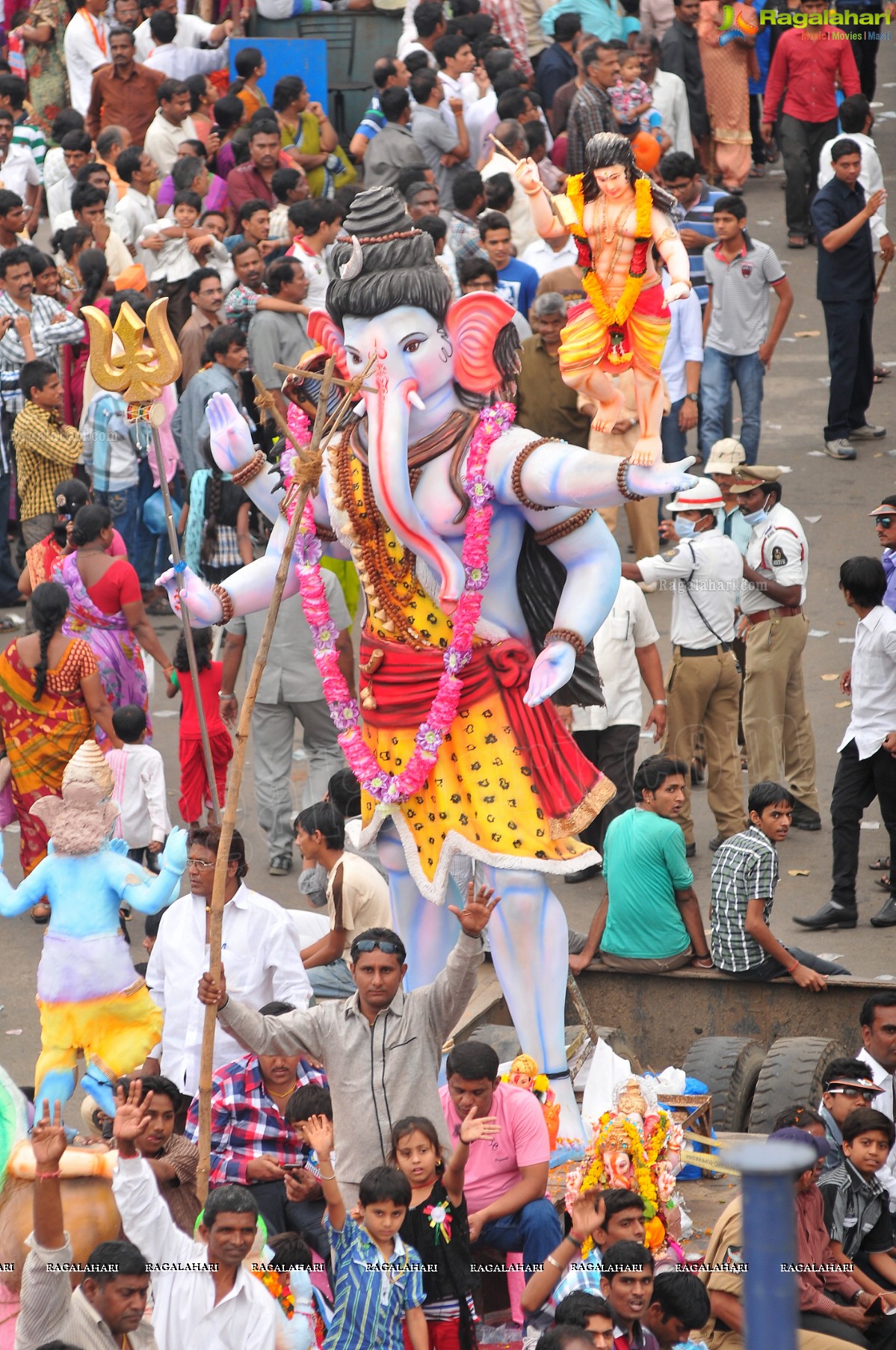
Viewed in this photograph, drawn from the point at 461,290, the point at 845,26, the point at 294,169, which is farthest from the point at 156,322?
the point at 845,26

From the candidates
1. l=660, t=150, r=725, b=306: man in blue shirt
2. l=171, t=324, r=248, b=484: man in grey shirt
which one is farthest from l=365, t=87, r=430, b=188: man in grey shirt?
l=171, t=324, r=248, b=484: man in grey shirt

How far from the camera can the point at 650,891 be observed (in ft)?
24.4

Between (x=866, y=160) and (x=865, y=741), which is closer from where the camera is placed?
(x=865, y=741)

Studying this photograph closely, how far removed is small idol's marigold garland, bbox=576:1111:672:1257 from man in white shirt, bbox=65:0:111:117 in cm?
1125

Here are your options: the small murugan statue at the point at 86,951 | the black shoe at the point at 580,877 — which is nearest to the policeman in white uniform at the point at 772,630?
the black shoe at the point at 580,877

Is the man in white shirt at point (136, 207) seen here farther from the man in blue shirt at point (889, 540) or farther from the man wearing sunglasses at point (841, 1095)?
the man wearing sunglasses at point (841, 1095)

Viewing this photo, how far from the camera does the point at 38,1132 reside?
171 inches

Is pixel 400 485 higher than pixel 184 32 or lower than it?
lower

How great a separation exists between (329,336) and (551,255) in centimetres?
585

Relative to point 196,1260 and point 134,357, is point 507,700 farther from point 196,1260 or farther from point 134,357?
point 196,1260

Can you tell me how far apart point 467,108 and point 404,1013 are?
10.1m

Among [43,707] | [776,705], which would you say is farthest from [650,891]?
[43,707]

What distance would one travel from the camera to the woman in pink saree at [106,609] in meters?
9.00

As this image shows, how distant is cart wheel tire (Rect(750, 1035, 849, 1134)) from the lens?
22.5ft
